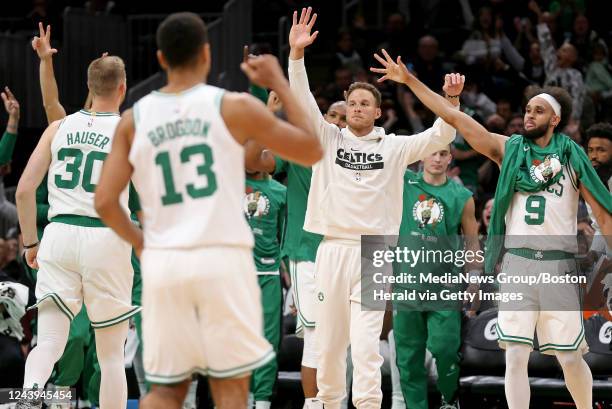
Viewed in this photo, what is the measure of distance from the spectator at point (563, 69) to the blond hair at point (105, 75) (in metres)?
7.23

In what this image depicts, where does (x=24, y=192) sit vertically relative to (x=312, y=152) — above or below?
below

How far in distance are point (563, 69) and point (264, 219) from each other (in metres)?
5.43

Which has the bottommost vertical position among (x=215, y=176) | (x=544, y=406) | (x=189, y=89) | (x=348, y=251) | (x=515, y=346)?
(x=544, y=406)

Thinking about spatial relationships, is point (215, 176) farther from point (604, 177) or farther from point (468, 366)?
point (468, 366)

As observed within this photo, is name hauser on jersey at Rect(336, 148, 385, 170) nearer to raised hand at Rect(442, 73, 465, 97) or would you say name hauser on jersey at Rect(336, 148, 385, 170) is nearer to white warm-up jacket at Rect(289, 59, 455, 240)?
white warm-up jacket at Rect(289, 59, 455, 240)

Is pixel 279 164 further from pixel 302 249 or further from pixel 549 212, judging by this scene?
pixel 549 212

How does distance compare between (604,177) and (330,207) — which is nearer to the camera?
(330,207)

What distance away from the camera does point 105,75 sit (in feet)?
24.8

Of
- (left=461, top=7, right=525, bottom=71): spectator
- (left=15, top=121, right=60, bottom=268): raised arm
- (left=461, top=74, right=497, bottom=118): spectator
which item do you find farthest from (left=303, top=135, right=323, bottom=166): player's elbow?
(left=461, top=7, right=525, bottom=71): spectator

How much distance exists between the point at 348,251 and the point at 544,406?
3431mm

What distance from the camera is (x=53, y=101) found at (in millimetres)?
8469

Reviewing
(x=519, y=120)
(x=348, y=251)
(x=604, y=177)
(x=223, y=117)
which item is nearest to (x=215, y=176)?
(x=223, y=117)

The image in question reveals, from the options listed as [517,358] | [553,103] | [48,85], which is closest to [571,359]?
[517,358]
